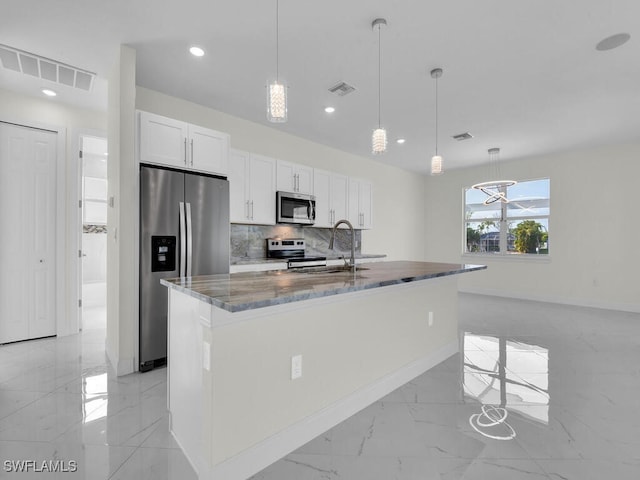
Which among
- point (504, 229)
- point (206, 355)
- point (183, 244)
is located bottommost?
point (206, 355)

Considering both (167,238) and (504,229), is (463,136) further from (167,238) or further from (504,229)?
(167,238)

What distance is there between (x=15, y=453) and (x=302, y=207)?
365 centimetres

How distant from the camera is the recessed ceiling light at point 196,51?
2.70 meters

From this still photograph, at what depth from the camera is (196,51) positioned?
2742 mm

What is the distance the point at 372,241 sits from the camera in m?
6.30

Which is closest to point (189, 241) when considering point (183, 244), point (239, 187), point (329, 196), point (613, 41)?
point (183, 244)

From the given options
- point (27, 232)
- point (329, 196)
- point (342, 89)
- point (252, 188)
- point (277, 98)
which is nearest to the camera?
point (277, 98)

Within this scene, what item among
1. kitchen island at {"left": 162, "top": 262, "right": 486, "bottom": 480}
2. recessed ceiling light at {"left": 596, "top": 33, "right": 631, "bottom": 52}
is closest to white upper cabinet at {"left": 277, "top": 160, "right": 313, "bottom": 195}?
kitchen island at {"left": 162, "top": 262, "right": 486, "bottom": 480}

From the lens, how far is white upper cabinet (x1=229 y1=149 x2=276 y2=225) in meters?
3.92

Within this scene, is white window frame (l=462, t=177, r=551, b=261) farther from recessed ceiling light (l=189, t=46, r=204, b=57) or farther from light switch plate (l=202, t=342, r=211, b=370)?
light switch plate (l=202, t=342, r=211, b=370)

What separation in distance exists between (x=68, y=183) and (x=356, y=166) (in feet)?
14.6

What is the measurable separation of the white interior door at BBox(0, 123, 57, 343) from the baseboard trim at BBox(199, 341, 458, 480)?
3.43m

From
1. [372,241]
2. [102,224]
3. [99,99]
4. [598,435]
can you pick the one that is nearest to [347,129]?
[372,241]

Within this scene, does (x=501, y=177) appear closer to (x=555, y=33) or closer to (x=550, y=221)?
(x=550, y=221)
